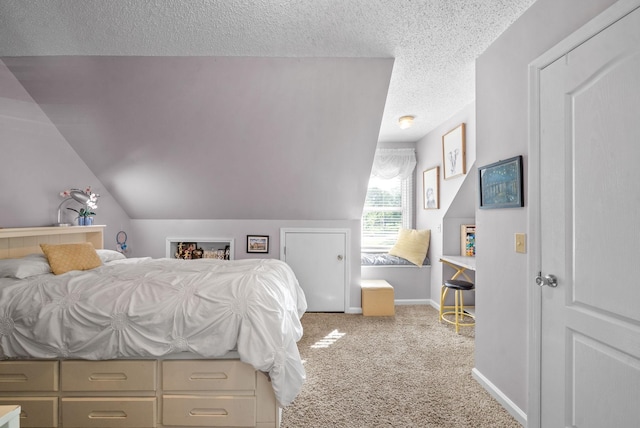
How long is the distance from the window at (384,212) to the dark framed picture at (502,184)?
8.59 ft

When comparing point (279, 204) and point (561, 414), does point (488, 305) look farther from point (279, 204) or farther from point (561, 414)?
point (279, 204)

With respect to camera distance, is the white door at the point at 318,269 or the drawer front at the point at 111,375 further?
the white door at the point at 318,269

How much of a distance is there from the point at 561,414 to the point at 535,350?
0.97 ft

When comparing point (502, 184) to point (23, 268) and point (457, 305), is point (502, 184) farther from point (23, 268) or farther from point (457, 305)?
point (23, 268)

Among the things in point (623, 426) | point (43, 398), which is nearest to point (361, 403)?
point (623, 426)

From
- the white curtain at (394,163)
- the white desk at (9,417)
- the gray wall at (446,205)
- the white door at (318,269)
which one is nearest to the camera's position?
the white desk at (9,417)

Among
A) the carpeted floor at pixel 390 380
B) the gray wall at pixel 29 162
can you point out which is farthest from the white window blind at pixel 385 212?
the gray wall at pixel 29 162

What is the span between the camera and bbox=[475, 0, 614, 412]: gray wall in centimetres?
169

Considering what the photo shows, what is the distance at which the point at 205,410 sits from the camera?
1.67 meters

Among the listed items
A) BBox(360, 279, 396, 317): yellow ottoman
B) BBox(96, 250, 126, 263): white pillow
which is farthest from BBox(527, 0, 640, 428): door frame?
BBox(96, 250, 126, 263): white pillow

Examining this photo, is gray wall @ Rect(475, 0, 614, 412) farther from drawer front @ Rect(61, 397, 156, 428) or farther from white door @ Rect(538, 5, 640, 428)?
drawer front @ Rect(61, 397, 156, 428)

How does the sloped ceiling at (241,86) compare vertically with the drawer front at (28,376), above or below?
above

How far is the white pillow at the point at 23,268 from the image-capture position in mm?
1964

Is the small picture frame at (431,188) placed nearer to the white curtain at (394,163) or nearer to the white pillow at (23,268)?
the white curtain at (394,163)
